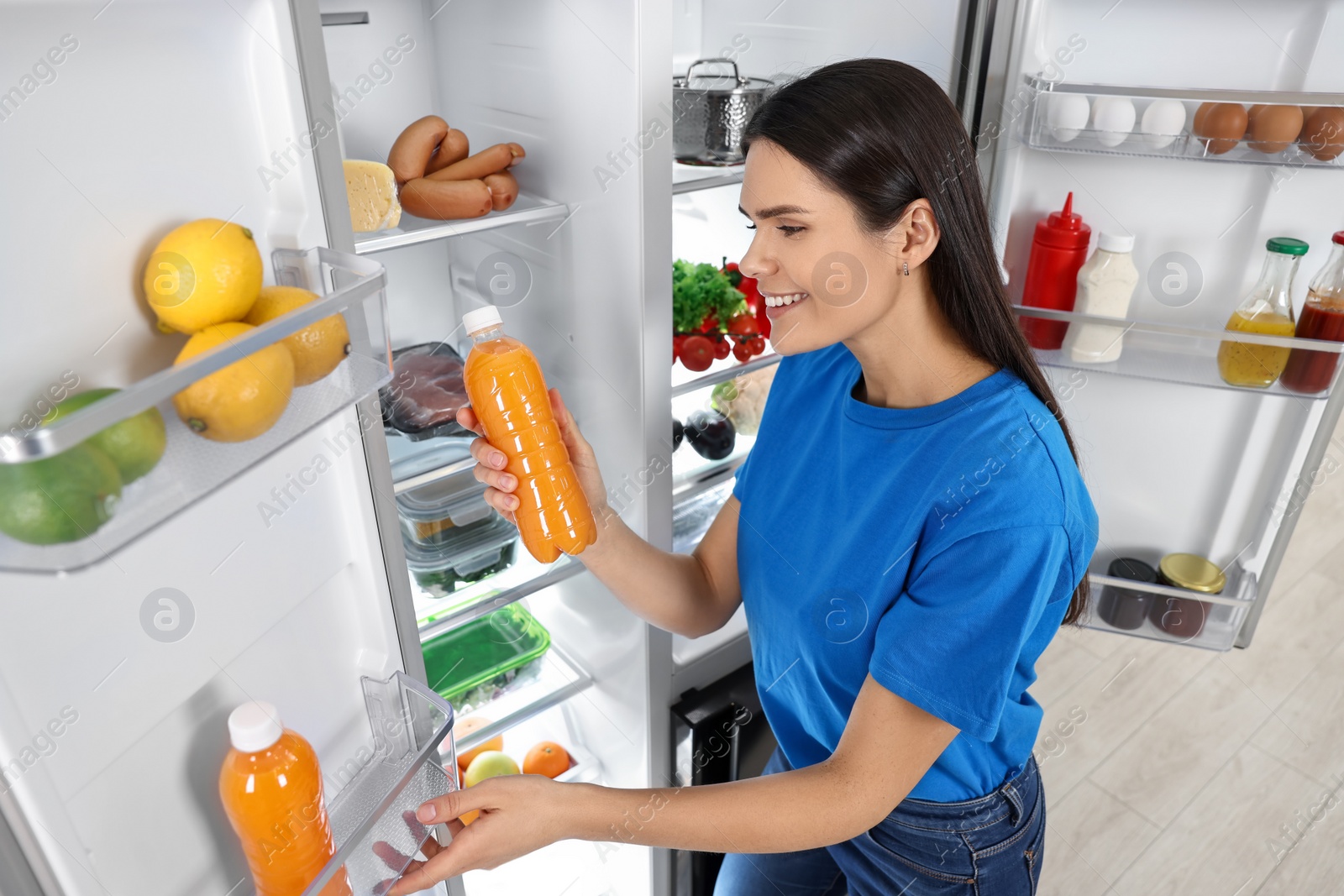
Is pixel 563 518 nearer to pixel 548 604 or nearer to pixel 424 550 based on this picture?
pixel 424 550

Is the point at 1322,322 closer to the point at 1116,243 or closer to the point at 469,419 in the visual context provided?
the point at 1116,243

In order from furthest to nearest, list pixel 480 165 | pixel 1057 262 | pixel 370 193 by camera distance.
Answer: pixel 1057 262 → pixel 480 165 → pixel 370 193

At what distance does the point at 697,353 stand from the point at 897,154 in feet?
2.05

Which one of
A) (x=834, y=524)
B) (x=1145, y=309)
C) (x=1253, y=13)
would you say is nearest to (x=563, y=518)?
(x=834, y=524)

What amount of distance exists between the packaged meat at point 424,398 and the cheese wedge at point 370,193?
23 centimetres

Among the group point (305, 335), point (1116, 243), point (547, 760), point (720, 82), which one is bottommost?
point (547, 760)

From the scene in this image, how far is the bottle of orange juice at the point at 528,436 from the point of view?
36.8 inches

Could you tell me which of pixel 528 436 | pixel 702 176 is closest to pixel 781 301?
pixel 528 436

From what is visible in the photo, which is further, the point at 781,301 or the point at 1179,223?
the point at 1179,223

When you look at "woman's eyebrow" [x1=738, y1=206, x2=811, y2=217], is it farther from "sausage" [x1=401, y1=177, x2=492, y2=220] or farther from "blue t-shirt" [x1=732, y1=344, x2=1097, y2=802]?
"sausage" [x1=401, y1=177, x2=492, y2=220]

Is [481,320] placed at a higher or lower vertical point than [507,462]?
higher

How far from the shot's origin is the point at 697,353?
152 cm

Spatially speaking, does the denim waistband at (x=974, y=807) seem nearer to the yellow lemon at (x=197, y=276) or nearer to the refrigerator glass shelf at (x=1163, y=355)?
the refrigerator glass shelf at (x=1163, y=355)

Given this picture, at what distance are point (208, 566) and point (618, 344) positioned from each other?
72 cm
